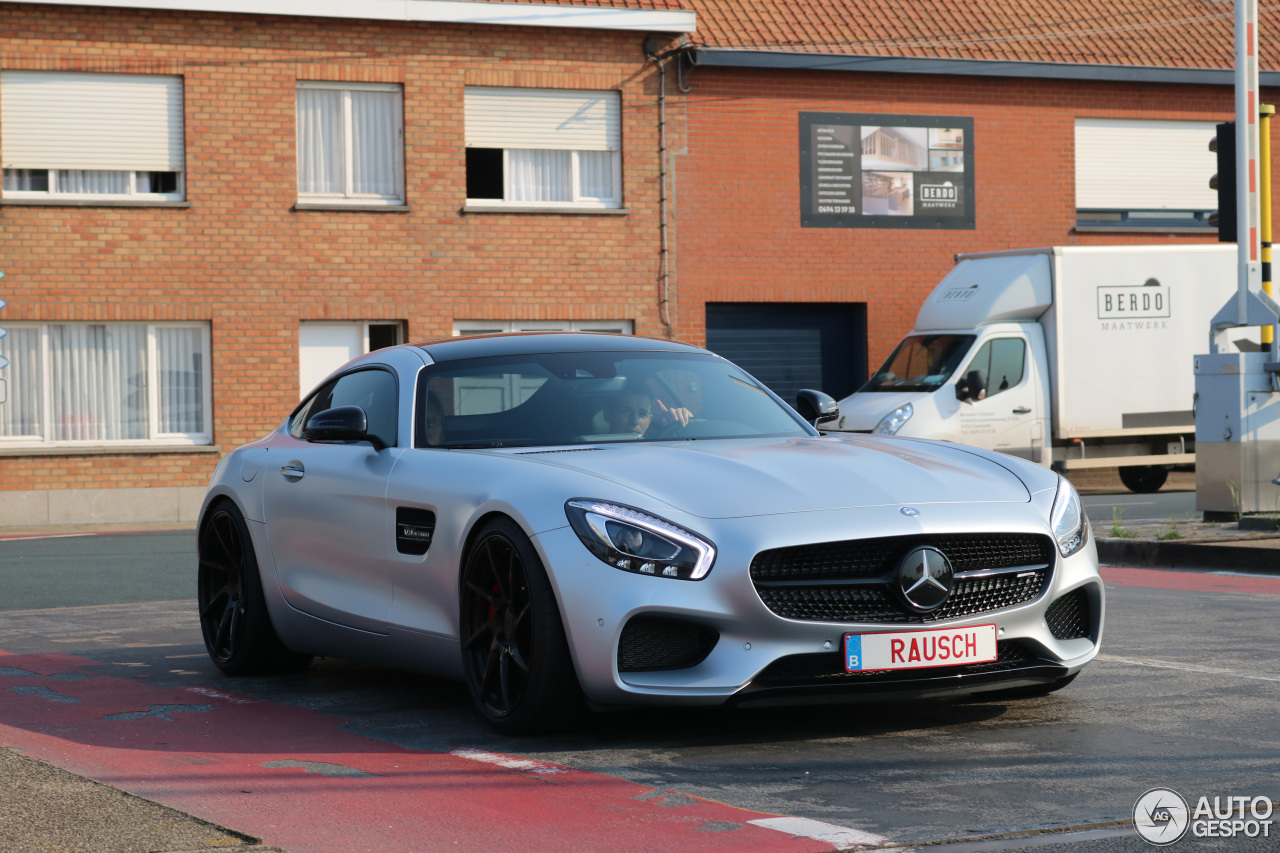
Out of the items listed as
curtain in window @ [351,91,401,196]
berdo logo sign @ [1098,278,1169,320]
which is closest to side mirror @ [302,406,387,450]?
Answer: berdo logo sign @ [1098,278,1169,320]

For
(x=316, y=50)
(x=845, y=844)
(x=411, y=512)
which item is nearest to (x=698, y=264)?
(x=316, y=50)

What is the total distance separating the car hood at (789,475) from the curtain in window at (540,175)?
59.9 feet

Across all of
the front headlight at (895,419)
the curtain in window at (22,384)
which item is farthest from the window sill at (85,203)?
the front headlight at (895,419)

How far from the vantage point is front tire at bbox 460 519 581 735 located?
5.57 meters

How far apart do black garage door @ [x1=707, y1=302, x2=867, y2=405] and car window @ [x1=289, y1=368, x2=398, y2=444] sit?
17356mm

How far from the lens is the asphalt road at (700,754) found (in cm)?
456

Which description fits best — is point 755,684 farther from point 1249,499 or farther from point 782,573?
point 1249,499

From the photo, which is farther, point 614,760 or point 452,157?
point 452,157

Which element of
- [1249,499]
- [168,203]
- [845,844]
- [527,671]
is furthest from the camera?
[168,203]

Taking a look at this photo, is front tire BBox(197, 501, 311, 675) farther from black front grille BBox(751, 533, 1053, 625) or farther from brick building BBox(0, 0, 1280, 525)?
brick building BBox(0, 0, 1280, 525)

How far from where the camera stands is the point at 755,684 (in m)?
5.38

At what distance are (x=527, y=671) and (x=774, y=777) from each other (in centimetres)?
96

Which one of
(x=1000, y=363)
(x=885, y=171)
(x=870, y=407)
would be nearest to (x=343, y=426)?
(x=870, y=407)

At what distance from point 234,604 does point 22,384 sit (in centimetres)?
1602
